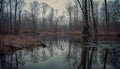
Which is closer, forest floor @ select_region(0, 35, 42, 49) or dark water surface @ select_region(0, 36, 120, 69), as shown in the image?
dark water surface @ select_region(0, 36, 120, 69)

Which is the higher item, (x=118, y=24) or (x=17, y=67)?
(x=118, y=24)

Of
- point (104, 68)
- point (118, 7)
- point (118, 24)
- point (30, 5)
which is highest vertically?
point (30, 5)

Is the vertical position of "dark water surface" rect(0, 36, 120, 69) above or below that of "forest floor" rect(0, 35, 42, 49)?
below

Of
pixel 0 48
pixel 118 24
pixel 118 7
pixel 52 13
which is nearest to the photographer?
pixel 0 48

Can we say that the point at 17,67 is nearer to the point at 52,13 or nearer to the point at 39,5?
the point at 39,5

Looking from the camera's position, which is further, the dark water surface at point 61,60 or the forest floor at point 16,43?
the forest floor at point 16,43

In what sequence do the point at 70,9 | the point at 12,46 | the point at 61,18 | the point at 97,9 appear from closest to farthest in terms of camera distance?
the point at 12,46 < the point at 97,9 < the point at 70,9 < the point at 61,18

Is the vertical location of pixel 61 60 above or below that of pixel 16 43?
below

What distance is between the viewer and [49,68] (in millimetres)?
8297

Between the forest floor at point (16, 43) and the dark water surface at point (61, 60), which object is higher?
the forest floor at point (16, 43)

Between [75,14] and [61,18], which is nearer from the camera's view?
[75,14]

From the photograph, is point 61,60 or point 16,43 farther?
point 16,43

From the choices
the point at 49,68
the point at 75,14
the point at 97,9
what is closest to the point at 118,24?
the point at 97,9

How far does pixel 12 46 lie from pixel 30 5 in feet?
198
